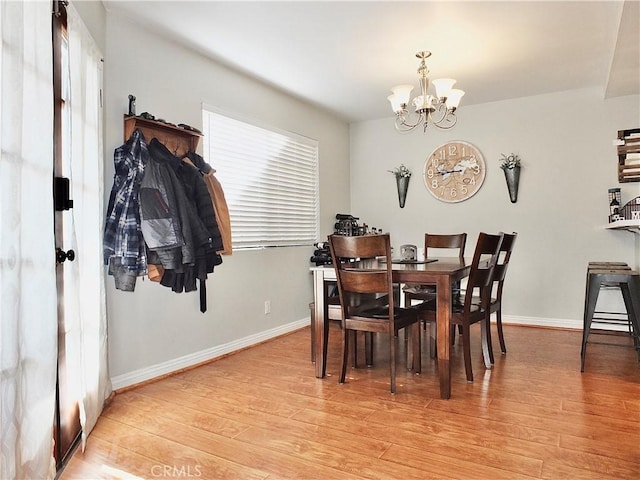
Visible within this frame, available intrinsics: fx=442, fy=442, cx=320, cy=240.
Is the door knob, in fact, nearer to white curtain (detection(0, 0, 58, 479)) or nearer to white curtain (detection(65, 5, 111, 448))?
white curtain (detection(65, 5, 111, 448))

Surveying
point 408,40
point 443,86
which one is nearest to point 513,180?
point 443,86

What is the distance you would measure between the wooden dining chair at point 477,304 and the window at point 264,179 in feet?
5.74

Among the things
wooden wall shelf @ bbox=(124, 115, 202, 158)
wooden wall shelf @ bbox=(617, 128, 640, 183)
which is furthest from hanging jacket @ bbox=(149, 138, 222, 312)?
wooden wall shelf @ bbox=(617, 128, 640, 183)

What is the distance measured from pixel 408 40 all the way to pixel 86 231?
8.26 feet

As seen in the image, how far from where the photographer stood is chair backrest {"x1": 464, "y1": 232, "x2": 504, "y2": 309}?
274 centimetres

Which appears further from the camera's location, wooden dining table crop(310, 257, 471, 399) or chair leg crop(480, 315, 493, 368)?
chair leg crop(480, 315, 493, 368)

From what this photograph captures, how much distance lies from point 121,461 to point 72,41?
188 centimetres

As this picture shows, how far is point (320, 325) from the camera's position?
9.77 ft

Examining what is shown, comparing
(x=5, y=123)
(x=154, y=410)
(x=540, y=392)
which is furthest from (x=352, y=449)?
(x=5, y=123)

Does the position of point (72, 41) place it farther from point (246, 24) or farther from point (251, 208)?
point (251, 208)

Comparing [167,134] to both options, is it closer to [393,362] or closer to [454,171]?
[393,362]

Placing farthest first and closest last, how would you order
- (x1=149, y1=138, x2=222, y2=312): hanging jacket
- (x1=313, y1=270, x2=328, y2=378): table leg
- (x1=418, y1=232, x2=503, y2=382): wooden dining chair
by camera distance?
1. (x1=313, y1=270, x2=328, y2=378): table leg
2. (x1=418, y1=232, x2=503, y2=382): wooden dining chair
3. (x1=149, y1=138, x2=222, y2=312): hanging jacket

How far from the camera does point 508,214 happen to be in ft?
15.8

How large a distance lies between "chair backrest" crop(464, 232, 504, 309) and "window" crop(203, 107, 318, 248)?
6.45 ft
